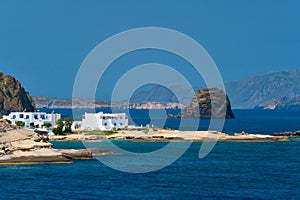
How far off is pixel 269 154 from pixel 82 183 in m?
43.4

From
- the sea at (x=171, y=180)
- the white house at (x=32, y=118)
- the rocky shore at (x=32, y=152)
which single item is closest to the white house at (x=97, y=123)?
the white house at (x=32, y=118)

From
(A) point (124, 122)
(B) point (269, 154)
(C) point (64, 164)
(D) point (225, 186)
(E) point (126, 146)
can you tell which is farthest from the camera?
(A) point (124, 122)

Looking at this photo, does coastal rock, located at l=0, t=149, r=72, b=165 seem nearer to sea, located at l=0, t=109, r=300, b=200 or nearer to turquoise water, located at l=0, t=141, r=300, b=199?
sea, located at l=0, t=109, r=300, b=200

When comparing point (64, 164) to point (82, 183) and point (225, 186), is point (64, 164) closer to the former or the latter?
point (82, 183)

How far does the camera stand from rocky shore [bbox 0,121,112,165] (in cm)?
8169

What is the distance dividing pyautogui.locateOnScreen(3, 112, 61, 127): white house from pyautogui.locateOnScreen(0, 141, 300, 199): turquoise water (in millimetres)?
62154

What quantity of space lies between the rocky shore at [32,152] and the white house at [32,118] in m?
48.0

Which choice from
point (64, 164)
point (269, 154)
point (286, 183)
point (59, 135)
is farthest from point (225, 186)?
point (59, 135)

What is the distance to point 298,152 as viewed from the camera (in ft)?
340

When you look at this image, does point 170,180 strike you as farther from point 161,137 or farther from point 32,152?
point 161,137

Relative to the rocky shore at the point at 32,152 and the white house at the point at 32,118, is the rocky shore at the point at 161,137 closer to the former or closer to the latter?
the white house at the point at 32,118

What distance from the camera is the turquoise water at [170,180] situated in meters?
58.9

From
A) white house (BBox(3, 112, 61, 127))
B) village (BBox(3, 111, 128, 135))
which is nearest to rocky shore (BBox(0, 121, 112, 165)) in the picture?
village (BBox(3, 111, 128, 135))

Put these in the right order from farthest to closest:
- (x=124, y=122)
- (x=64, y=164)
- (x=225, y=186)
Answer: (x=124, y=122)
(x=64, y=164)
(x=225, y=186)
